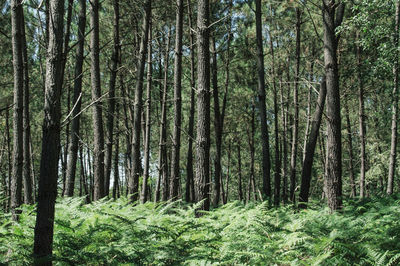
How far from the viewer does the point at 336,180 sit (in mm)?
6469

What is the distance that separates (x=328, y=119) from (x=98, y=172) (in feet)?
17.0

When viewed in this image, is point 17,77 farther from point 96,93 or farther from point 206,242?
point 206,242

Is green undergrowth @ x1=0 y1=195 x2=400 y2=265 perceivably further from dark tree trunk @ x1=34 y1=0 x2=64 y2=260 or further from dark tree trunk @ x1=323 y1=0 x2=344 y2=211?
dark tree trunk @ x1=323 y1=0 x2=344 y2=211

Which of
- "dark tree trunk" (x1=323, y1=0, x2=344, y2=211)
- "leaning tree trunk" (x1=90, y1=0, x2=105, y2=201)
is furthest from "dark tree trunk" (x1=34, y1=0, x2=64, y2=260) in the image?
"dark tree trunk" (x1=323, y1=0, x2=344, y2=211)

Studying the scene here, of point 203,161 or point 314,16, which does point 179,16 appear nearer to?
point 203,161

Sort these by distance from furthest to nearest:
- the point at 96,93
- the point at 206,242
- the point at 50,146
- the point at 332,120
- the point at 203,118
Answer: the point at 96,93 < the point at 203,118 < the point at 332,120 < the point at 206,242 < the point at 50,146

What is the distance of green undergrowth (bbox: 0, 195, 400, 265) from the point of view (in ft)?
11.8

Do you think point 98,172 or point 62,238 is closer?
point 62,238

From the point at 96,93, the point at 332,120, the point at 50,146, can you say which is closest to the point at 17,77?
the point at 96,93

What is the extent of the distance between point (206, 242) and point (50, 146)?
7.05 feet

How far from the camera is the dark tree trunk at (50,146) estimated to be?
3.18 meters

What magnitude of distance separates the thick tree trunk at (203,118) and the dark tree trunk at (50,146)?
3499 mm

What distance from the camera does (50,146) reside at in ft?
10.4

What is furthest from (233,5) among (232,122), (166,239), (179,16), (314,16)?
(166,239)
